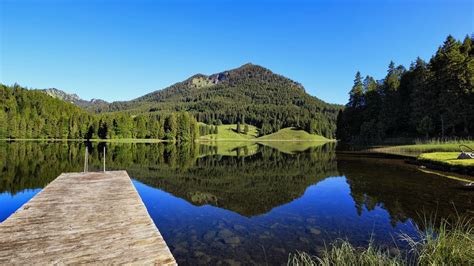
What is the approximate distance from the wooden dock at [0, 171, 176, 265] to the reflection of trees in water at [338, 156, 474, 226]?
938cm

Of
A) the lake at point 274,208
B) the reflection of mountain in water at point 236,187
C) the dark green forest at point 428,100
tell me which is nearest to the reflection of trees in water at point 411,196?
the lake at point 274,208

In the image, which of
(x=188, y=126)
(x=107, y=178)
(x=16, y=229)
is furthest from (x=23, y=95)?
(x=16, y=229)

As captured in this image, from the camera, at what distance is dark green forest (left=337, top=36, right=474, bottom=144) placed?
5228 cm

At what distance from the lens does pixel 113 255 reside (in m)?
5.52

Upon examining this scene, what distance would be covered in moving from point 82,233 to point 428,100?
229 feet

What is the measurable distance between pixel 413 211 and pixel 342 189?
22.6ft

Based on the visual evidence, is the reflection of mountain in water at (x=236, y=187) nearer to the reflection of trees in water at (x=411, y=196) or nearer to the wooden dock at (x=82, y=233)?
the reflection of trees in water at (x=411, y=196)

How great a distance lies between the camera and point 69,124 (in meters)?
123

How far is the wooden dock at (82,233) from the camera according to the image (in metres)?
5.42

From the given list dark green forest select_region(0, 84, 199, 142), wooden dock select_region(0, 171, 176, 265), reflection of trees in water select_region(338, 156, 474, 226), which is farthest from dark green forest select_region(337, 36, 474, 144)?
dark green forest select_region(0, 84, 199, 142)

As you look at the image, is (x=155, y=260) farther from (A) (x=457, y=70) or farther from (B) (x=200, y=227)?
(A) (x=457, y=70)

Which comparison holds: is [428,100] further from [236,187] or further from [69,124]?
[69,124]

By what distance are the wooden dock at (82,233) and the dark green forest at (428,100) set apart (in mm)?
60336

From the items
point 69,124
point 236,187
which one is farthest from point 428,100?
point 69,124
